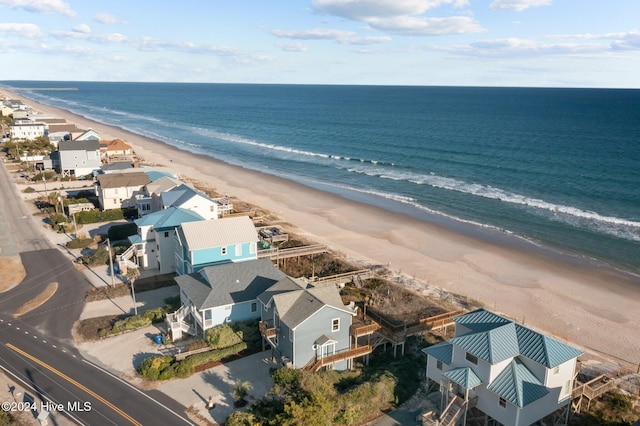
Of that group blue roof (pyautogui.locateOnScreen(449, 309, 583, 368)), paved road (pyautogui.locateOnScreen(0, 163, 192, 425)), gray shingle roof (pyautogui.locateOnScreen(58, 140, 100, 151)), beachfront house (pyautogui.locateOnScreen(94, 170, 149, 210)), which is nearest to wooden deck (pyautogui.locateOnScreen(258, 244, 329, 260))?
paved road (pyautogui.locateOnScreen(0, 163, 192, 425))

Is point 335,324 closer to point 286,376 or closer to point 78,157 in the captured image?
point 286,376

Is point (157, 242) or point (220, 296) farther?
point (157, 242)

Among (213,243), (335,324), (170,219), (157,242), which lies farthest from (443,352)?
(157,242)

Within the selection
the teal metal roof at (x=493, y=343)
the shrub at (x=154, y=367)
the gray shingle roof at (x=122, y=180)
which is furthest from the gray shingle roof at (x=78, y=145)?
the teal metal roof at (x=493, y=343)

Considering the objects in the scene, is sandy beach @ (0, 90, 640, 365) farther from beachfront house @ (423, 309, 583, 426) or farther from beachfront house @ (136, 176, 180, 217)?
beachfront house @ (136, 176, 180, 217)

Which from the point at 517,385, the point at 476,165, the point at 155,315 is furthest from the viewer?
the point at 476,165
